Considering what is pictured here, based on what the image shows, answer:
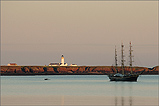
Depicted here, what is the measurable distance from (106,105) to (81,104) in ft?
9.00

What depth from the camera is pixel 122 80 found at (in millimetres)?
119500

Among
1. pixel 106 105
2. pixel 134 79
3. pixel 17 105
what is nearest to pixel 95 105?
pixel 106 105

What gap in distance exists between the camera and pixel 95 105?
47812 millimetres

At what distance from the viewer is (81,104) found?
161ft

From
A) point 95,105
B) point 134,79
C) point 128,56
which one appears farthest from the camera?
point 128,56

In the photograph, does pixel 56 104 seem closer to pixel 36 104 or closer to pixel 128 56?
pixel 36 104

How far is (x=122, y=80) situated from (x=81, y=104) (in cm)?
7139

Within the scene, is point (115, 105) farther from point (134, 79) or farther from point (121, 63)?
point (121, 63)

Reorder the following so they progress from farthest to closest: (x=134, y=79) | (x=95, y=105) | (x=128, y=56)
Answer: (x=128, y=56), (x=134, y=79), (x=95, y=105)

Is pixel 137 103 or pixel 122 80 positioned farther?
pixel 122 80

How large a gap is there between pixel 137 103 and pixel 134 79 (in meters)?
69.0

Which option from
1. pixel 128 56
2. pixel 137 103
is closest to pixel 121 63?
pixel 128 56

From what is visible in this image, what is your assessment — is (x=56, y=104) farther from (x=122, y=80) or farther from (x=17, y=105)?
(x=122, y=80)

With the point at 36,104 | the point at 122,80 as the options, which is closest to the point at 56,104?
the point at 36,104
